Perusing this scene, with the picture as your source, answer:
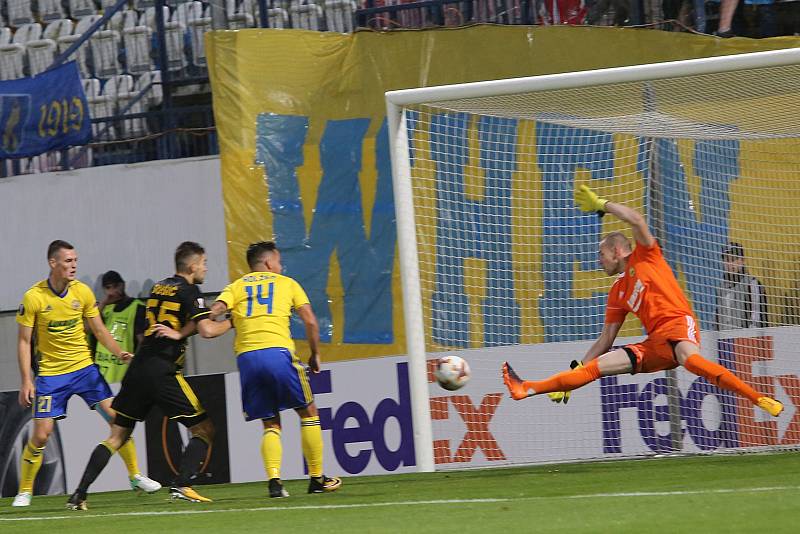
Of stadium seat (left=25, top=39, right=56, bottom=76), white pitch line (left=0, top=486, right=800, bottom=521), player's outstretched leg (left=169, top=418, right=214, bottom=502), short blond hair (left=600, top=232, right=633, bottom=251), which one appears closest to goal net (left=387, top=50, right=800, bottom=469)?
short blond hair (left=600, top=232, right=633, bottom=251)

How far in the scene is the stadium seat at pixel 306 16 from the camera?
554 inches

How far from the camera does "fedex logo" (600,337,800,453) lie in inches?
384

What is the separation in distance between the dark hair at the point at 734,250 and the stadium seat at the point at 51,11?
951 centimetres

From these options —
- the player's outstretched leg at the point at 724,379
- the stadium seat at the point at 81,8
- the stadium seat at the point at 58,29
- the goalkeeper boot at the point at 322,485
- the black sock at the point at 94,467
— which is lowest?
the goalkeeper boot at the point at 322,485

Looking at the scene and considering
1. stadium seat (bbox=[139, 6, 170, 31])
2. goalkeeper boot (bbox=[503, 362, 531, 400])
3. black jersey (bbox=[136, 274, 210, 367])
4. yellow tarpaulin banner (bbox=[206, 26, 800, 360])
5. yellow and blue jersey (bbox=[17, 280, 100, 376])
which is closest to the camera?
black jersey (bbox=[136, 274, 210, 367])

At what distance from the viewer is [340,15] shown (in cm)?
1398

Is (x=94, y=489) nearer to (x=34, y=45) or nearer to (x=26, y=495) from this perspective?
(x=26, y=495)

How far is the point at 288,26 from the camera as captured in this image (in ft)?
46.6

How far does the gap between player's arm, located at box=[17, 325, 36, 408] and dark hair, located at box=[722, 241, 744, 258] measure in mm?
5287

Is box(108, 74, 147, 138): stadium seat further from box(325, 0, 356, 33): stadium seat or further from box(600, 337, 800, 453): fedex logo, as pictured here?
box(600, 337, 800, 453): fedex logo

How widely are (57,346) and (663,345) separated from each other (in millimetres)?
4239

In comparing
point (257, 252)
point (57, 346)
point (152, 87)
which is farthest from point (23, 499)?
point (152, 87)

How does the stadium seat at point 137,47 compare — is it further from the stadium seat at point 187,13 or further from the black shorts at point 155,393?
the black shorts at point 155,393

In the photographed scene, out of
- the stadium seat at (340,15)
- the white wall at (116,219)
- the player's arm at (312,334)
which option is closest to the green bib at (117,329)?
the white wall at (116,219)
